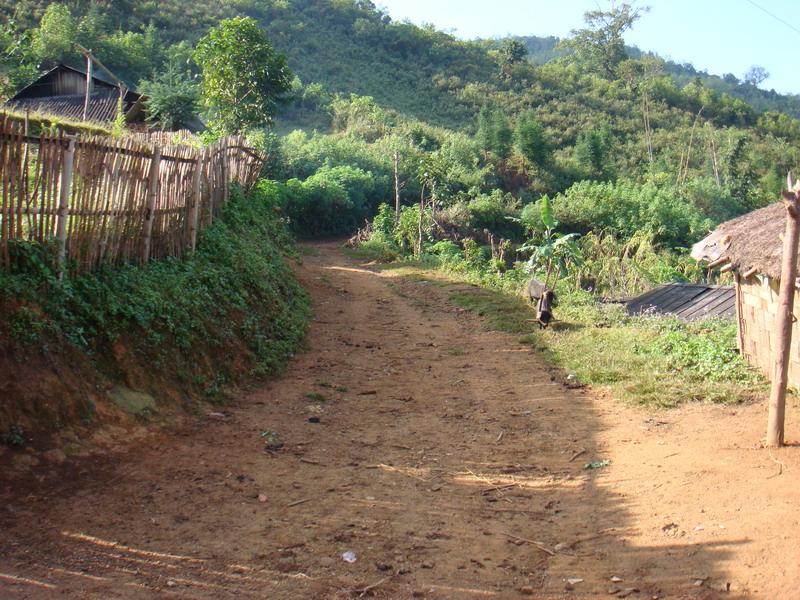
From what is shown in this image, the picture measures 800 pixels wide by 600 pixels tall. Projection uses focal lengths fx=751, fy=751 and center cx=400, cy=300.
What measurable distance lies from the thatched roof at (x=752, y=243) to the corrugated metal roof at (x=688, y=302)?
2386mm

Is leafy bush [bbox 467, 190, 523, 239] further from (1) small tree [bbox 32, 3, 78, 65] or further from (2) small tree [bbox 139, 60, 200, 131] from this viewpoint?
(1) small tree [bbox 32, 3, 78, 65]

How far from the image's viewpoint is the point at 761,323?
9.36 metres

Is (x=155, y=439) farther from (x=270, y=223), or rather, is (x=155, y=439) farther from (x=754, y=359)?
(x=270, y=223)

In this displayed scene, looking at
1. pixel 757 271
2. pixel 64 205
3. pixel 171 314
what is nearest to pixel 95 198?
pixel 64 205

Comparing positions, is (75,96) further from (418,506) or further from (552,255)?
(418,506)

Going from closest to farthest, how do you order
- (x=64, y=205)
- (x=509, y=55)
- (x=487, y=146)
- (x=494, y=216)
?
(x=64, y=205) → (x=494, y=216) → (x=487, y=146) → (x=509, y=55)

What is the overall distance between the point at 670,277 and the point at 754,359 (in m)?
10.7

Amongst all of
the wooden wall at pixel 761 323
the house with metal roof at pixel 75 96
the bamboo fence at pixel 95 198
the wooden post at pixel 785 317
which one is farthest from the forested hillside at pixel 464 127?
the wooden post at pixel 785 317

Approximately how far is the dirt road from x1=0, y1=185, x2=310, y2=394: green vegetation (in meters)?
0.66

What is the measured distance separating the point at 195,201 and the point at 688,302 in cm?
913

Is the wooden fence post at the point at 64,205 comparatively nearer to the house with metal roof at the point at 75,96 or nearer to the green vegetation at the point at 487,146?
the green vegetation at the point at 487,146

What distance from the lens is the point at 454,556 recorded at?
487 centimetres

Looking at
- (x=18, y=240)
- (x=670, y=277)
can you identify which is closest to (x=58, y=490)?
(x=18, y=240)

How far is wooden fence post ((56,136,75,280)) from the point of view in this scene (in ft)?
21.4
